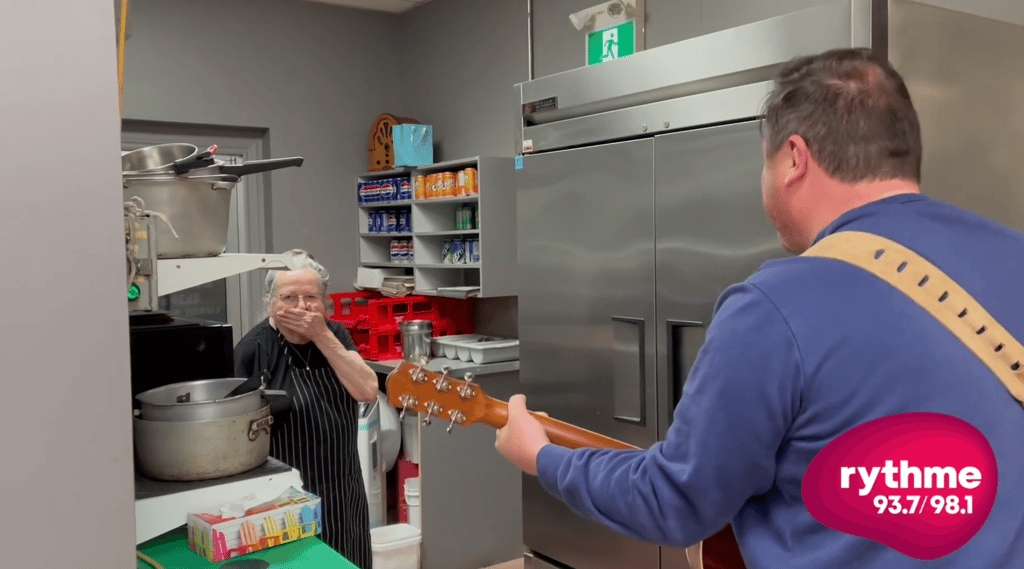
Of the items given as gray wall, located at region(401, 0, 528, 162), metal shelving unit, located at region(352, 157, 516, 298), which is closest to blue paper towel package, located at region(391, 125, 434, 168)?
metal shelving unit, located at region(352, 157, 516, 298)

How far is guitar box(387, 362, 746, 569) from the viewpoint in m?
1.56

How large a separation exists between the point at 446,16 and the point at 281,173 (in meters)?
1.28

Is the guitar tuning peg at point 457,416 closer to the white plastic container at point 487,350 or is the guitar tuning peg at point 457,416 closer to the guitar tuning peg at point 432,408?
the guitar tuning peg at point 432,408

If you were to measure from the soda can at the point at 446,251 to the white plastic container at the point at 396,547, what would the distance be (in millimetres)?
1358

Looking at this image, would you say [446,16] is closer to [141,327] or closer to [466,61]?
[466,61]

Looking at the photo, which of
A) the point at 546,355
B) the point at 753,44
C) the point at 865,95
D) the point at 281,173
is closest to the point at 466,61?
the point at 281,173

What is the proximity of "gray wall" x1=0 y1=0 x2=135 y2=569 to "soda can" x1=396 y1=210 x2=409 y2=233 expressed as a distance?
3515 mm

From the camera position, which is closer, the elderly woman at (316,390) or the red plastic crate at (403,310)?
the elderly woman at (316,390)

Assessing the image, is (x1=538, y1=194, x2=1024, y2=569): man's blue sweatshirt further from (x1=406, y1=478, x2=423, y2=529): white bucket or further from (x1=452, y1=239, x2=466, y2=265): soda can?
(x1=452, y1=239, x2=466, y2=265): soda can

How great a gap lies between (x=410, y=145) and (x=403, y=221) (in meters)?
0.41

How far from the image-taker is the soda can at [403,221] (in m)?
4.67

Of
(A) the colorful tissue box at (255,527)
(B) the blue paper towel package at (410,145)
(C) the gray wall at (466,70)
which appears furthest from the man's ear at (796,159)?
(B) the blue paper towel package at (410,145)

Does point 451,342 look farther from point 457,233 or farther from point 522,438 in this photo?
point 522,438

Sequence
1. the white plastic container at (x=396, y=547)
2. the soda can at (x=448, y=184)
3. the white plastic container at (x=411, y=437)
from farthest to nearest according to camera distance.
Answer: the soda can at (x=448, y=184) < the white plastic container at (x=411, y=437) < the white plastic container at (x=396, y=547)
